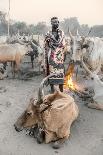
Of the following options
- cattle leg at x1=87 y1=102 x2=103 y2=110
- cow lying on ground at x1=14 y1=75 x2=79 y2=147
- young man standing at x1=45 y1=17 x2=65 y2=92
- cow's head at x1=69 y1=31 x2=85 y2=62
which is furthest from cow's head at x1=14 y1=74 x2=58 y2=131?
cow's head at x1=69 y1=31 x2=85 y2=62

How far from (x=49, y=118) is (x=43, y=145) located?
1.86ft

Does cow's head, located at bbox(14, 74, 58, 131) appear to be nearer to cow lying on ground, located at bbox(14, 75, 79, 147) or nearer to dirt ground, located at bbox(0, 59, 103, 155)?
cow lying on ground, located at bbox(14, 75, 79, 147)

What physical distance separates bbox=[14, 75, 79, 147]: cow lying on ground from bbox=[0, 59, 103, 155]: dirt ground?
0.26 metres

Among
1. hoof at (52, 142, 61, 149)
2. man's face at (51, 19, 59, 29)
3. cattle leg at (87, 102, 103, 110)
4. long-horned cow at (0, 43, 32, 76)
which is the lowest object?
hoof at (52, 142, 61, 149)

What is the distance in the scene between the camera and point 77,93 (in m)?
10.1

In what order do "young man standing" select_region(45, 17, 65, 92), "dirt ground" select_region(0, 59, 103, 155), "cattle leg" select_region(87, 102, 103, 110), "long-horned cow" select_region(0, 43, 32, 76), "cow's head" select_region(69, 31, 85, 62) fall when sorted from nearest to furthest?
1. "dirt ground" select_region(0, 59, 103, 155)
2. "young man standing" select_region(45, 17, 65, 92)
3. "cattle leg" select_region(87, 102, 103, 110)
4. "cow's head" select_region(69, 31, 85, 62)
5. "long-horned cow" select_region(0, 43, 32, 76)

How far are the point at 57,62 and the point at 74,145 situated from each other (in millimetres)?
2274

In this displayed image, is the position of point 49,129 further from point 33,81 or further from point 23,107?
point 33,81

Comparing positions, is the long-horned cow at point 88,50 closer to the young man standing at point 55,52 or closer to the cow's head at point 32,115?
the young man standing at point 55,52

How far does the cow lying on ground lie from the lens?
708 centimetres

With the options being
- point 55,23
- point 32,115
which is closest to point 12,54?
point 55,23

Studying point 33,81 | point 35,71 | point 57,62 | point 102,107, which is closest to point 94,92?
point 102,107

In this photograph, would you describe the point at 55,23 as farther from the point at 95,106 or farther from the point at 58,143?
the point at 58,143

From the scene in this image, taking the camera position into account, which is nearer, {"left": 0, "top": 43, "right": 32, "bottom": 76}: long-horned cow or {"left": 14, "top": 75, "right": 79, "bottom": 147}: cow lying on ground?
{"left": 14, "top": 75, "right": 79, "bottom": 147}: cow lying on ground
